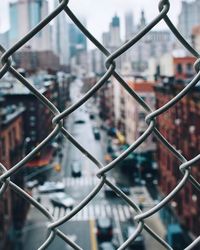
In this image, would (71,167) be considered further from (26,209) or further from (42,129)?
(26,209)

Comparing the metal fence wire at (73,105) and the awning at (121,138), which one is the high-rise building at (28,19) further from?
the awning at (121,138)

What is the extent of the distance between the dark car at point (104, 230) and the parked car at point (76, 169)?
5.41 metres

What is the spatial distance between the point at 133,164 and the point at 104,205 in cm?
305

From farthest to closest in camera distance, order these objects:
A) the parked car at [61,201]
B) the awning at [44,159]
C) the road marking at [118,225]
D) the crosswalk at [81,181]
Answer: the crosswalk at [81,181], the awning at [44,159], the parked car at [61,201], the road marking at [118,225]

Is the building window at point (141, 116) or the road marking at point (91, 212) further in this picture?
the building window at point (141, 116)

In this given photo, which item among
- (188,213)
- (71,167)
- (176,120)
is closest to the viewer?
(188,213)

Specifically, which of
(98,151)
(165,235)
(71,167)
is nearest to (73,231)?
(165,235)

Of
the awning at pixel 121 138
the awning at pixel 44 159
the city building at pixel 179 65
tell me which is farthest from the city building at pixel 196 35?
the awning at pixel 121 138

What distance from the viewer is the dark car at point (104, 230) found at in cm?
1032

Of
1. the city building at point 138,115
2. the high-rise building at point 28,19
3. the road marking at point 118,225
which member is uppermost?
the high-rise building at point 28,19

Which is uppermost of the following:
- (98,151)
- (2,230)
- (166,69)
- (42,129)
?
(166,69)

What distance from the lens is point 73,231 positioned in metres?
10.7

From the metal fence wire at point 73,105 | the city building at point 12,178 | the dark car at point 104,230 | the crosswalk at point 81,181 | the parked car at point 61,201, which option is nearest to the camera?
the metal fence wire at point 73,105

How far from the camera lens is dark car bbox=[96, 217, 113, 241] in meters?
10.3
